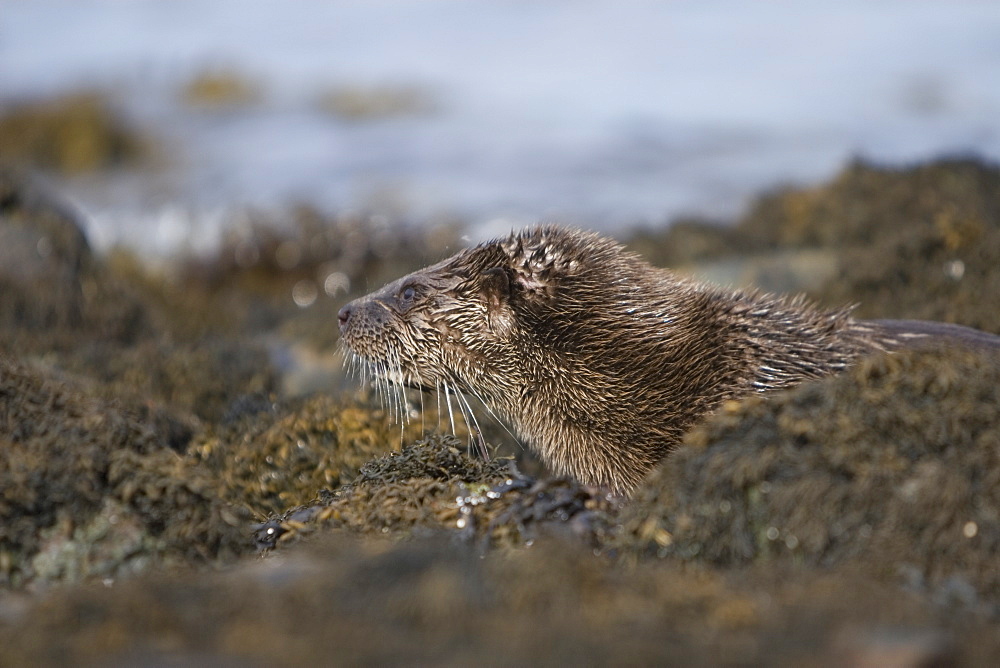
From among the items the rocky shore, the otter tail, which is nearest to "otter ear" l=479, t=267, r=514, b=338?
the rocky shore

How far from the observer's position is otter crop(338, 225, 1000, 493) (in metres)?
4.29

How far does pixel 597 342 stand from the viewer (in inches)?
176

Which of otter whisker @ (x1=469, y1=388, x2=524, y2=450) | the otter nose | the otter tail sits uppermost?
the otter nose

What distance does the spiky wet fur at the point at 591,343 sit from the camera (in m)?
4.29

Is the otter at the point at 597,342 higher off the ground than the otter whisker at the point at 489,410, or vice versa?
the otter at the point at 597,342

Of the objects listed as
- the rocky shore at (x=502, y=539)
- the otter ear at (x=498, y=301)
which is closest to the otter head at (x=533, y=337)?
the otter ear at (x=498, y=301)

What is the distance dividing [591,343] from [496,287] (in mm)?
524

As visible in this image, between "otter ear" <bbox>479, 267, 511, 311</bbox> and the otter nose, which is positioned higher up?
Answer: "otter ear" <bbox>479, 267, 511, 311</bbox>

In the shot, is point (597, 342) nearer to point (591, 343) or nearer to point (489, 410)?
point (591, 343)

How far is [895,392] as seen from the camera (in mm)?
3156

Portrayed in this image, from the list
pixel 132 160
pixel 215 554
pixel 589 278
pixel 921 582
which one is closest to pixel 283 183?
pixel 132 160

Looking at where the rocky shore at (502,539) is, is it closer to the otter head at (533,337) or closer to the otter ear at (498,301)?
the otter head at (533,337)

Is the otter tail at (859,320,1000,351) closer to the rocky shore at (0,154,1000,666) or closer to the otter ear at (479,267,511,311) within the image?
the rocky shore at (0,154,1000,666)

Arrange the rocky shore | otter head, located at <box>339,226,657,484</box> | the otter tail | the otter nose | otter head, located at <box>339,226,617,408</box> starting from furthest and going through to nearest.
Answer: the otter nose, otter head, located at <box>339,226,617,408</box>, otter head, located at <box>339,226,657,484</box>, the otter tail, the rocky shore
